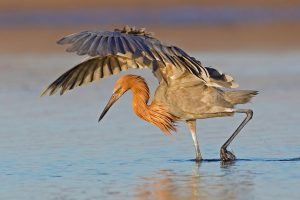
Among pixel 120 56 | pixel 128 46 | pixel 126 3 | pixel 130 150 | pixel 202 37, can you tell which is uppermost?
pixel 126 3

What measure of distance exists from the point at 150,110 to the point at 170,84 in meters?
0.43

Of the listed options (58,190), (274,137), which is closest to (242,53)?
(274,137)

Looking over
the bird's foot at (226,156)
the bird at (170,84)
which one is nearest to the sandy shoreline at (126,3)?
the bird at (170,84)

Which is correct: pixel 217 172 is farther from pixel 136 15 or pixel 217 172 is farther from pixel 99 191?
pixel 136 15

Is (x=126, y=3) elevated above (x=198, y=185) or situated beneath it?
elevated above

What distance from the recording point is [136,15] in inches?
1303

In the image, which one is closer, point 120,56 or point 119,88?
point 120,56

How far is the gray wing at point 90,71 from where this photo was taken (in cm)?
1195

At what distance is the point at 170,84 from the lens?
11.5 metres

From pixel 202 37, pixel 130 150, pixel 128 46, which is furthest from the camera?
pixel 202 37

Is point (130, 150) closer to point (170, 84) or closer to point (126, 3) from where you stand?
point (170, 84)

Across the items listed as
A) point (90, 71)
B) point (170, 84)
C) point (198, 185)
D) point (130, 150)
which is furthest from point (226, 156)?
point (90, 71)

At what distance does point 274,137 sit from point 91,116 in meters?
3.22

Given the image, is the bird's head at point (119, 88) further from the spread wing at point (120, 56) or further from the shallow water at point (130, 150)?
A: the shallow water at point (130, 150)
